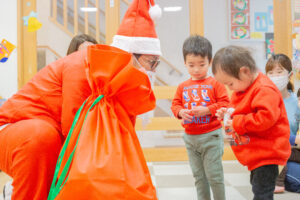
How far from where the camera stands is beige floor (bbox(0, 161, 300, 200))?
5.01 feet

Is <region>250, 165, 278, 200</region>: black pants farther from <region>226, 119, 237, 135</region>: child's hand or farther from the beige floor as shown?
the beige floor

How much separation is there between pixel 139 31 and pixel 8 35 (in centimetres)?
205

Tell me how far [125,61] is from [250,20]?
3757mm

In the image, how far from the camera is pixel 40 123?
2.91 ft

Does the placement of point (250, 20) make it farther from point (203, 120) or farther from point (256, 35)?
point (203, 120)

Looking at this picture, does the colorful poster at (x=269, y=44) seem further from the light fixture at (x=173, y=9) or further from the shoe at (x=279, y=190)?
the shoe at (x=279, y=190)

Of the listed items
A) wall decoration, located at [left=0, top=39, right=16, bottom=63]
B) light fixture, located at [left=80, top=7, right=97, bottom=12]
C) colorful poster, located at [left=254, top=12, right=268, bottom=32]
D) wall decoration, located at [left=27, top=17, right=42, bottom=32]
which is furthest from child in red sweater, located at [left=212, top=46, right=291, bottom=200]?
colorful poster, located at [left=254, top=12, right=268, bottom=32]

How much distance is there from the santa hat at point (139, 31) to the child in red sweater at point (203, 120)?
0.28m

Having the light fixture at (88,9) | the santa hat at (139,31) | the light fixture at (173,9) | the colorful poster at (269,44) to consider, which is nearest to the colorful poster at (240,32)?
the colorful poster at (269,44)

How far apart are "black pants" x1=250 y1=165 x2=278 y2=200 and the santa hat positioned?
0.63 m

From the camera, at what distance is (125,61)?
824 millimetres

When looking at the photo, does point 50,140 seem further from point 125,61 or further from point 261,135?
point 261,135

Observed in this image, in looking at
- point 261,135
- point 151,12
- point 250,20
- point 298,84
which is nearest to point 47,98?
point 151,12

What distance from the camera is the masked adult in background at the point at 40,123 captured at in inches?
33.4
